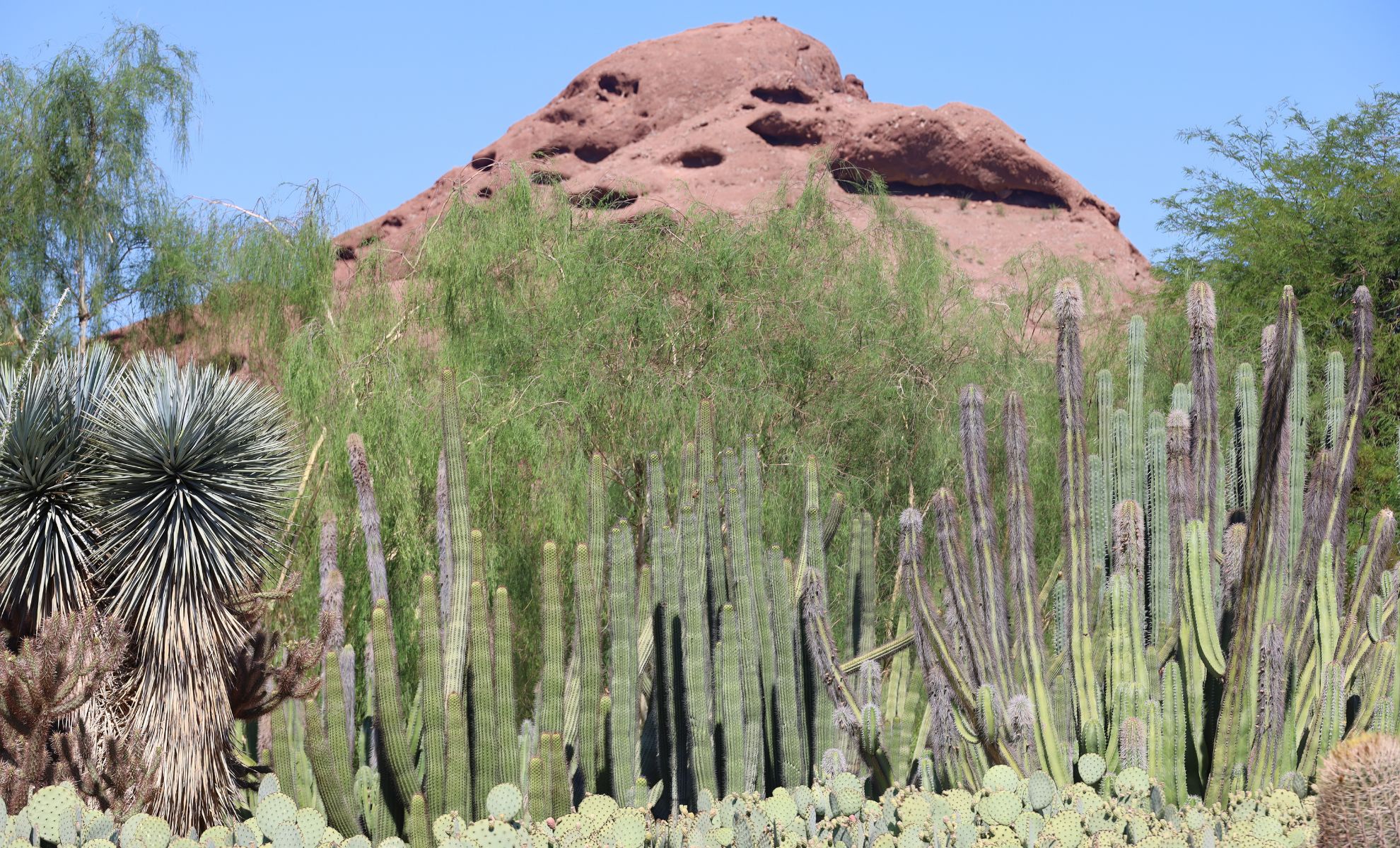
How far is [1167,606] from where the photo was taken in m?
5.02

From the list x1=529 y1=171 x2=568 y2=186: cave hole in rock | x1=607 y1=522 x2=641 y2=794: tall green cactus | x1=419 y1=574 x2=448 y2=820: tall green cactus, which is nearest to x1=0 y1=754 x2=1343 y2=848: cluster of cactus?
x1=419 y1=574 x2=448 y2=820: tall green cactus

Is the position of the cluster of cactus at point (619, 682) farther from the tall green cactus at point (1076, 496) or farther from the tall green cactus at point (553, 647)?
the tall green cactus at point (1076, 496)

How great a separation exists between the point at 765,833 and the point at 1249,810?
4.89 feet

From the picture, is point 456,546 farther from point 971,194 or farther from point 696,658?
point 971,194

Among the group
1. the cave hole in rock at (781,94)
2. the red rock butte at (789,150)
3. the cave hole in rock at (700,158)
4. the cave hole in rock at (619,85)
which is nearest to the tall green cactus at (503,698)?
the red rock butte at (789,150)

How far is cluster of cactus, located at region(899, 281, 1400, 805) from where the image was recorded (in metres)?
4.48

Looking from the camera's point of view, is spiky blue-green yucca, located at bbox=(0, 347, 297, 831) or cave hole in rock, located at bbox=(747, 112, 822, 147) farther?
cave hole in rock, located at bbox=(747, 112, 822, 147)

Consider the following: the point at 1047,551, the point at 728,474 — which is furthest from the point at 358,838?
the point at 1047,551

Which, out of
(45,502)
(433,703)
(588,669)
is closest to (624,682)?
(588,669)

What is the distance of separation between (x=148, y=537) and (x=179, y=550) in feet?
0.52

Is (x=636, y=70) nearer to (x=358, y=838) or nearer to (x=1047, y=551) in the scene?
(x=1047, y=551)

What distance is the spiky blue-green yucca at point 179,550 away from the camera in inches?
237

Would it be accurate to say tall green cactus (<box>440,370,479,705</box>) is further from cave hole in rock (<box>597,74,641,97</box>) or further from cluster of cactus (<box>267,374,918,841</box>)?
cave hole in rock (<box>597,74,641,97</box>)

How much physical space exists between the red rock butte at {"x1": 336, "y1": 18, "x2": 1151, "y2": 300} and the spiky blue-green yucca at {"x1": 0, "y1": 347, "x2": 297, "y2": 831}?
22794 millimetres
